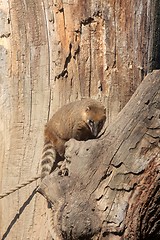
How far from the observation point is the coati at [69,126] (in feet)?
16.3

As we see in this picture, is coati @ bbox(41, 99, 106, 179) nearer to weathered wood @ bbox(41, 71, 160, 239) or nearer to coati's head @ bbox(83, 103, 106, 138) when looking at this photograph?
coati's head @ bbox(83, 103, 106, 138)

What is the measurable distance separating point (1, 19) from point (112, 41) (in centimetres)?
85

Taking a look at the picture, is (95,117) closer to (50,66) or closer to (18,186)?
(50,66)

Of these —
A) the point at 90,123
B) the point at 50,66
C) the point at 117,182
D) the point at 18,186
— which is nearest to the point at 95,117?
the point at 90,123

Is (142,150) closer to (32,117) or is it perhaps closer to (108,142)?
(108,142)

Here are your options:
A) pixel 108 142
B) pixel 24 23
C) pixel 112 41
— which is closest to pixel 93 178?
pixel 108 142

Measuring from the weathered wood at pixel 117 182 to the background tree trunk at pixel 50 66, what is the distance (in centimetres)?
73

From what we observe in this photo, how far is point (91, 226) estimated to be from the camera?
372 centimetres

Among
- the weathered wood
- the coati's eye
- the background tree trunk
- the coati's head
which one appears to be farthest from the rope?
the weathered wood

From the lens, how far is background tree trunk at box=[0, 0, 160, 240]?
15.3 ft

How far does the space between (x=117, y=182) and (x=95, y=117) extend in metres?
1.64

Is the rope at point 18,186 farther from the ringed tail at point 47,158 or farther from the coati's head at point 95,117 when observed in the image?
the coati's head at point 95,117

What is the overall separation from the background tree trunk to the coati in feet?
0.19

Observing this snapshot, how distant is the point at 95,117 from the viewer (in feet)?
17.8
